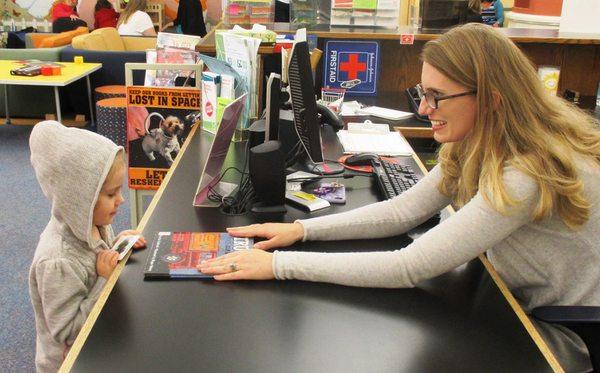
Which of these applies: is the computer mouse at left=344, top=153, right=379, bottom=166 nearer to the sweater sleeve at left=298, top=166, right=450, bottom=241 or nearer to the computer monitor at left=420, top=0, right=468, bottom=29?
the sweater sleeve at left=298, top=166, right=450, bottom=241

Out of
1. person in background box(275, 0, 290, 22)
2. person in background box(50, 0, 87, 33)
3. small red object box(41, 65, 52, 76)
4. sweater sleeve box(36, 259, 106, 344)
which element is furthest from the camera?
person in background box(50, 0, 87, 33)

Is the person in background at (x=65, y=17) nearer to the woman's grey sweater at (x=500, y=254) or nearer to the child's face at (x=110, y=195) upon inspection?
the child's face at (x=110, y=195)

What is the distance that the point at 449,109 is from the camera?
1400 mm

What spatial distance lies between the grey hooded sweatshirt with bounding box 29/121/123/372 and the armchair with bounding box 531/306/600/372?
1024mm

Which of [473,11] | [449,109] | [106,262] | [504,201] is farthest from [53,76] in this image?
[504,201]

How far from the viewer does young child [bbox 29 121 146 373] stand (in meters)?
1.38

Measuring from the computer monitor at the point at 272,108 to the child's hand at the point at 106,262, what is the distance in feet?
2.19

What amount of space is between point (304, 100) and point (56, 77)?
3.50m

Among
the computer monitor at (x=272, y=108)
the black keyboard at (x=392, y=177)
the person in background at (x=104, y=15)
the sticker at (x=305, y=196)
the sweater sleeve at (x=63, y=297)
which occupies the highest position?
the person in background at (x=104, y=15)

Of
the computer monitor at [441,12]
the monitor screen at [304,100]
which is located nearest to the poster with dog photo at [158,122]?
the monitor screen at [304,100]

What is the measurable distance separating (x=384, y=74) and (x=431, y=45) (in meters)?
2.05

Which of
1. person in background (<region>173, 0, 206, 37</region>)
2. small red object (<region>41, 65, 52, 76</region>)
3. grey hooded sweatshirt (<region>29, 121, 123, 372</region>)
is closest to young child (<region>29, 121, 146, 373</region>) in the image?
grey hooded sweatshirt (<region>29, 121, 123, 372</region>)

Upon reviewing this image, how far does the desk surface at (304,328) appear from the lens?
1063 mm

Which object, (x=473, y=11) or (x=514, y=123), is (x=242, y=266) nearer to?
(x=514, y=123)
